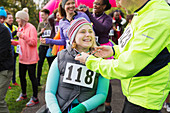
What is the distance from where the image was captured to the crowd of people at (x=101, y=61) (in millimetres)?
1151

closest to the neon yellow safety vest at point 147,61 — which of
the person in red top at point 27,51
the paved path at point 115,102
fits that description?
the paved path at point 115,102

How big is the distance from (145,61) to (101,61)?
0.35 metres

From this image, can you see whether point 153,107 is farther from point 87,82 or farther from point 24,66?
point 24,66

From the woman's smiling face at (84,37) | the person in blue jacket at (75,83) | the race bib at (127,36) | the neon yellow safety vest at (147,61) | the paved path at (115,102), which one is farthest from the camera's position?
the paved path at (115,102)

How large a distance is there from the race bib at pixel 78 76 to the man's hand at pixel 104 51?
236 mm

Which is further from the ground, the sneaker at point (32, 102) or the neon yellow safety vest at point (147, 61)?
the neon yellow safety vest at point (147, 61)

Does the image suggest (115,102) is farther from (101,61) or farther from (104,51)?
(101,61)

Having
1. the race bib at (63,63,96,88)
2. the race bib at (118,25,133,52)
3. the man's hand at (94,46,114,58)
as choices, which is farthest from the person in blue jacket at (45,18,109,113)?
the race bib at (118,25,133,52)

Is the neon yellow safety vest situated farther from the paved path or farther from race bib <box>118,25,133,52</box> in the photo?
the paved path

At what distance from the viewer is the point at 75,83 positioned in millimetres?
1863

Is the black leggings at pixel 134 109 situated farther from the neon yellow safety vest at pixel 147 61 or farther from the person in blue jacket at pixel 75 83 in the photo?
the person in blue jacket at pixel 75 83

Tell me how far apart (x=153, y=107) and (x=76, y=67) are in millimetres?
915

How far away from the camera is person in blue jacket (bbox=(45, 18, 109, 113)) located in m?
1.84

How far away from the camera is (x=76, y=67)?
1.91 meters
